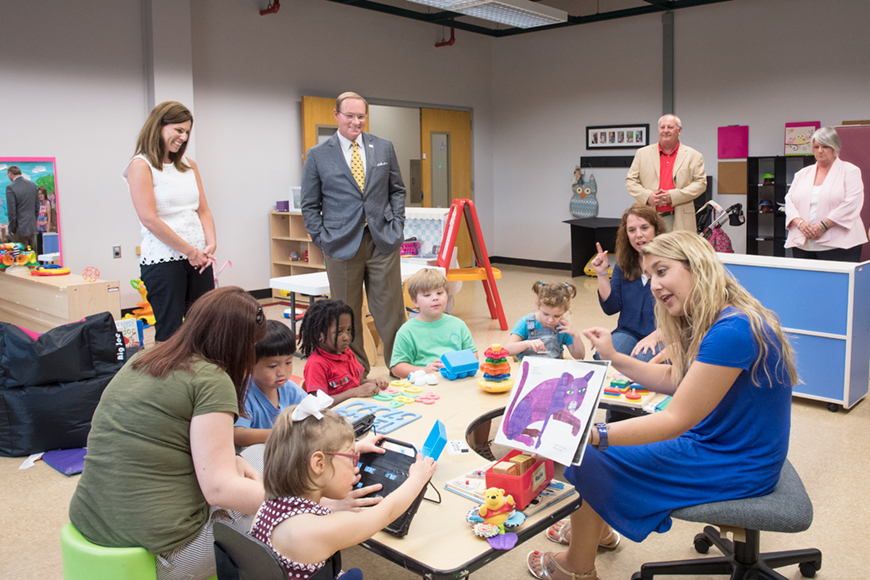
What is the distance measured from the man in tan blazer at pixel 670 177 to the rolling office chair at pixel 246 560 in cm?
413

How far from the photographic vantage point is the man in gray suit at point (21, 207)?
18.6 ft

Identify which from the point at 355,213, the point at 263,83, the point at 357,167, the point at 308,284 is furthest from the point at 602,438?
the point at 263,83

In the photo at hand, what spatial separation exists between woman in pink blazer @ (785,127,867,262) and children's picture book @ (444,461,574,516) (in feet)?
11.9

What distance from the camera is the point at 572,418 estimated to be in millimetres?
1743

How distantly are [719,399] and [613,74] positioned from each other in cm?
751

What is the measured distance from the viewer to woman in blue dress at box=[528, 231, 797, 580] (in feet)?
5.84

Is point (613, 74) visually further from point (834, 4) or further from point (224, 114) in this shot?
point (224, 114)

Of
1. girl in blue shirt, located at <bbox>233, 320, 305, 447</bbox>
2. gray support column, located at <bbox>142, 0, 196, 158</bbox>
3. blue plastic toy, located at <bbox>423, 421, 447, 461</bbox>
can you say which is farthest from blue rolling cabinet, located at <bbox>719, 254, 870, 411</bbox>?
gray support column, located at <bbox>142, 0, 196, 158</bbox>

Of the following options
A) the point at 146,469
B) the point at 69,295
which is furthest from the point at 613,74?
the point at 146,469

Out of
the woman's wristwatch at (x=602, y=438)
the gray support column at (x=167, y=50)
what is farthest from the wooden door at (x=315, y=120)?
the woman's wristwatch at (x=602, y=438)

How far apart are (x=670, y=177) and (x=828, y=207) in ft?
3.50

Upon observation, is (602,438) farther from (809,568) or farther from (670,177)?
(670,177)

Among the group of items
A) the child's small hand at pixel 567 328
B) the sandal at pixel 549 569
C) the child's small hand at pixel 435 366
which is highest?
the child's small hand at pixel 567 328

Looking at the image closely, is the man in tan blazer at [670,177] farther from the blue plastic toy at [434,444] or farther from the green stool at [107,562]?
the green stool at [107,562]
